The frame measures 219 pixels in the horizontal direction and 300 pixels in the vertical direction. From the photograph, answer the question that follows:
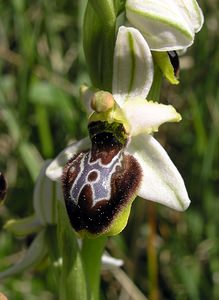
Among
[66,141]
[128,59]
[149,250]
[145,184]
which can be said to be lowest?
[149,250]

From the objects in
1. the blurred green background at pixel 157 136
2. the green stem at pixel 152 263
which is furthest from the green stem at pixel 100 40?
the green stem at pixel 152 263

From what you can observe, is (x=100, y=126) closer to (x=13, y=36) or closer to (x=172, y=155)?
(x=172, y=155)

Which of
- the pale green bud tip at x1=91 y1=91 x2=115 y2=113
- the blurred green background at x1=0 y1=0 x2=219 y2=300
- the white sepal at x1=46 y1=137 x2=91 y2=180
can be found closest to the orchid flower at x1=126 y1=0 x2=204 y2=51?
the pale green bud tip at x1=91 y1=91 x2=115 y2=113

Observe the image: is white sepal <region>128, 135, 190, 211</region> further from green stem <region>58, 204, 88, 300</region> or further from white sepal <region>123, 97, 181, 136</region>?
green stem <region>58, 204, 88, 300</region>

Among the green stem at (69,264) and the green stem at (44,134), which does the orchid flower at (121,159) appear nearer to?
the green stem at (69,264)

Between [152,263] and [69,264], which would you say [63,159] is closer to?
[69,264]

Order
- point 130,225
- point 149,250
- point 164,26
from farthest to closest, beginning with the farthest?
point 130,225, point 149,250, point 164,26

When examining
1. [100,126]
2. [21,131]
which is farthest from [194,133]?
[100,126]
